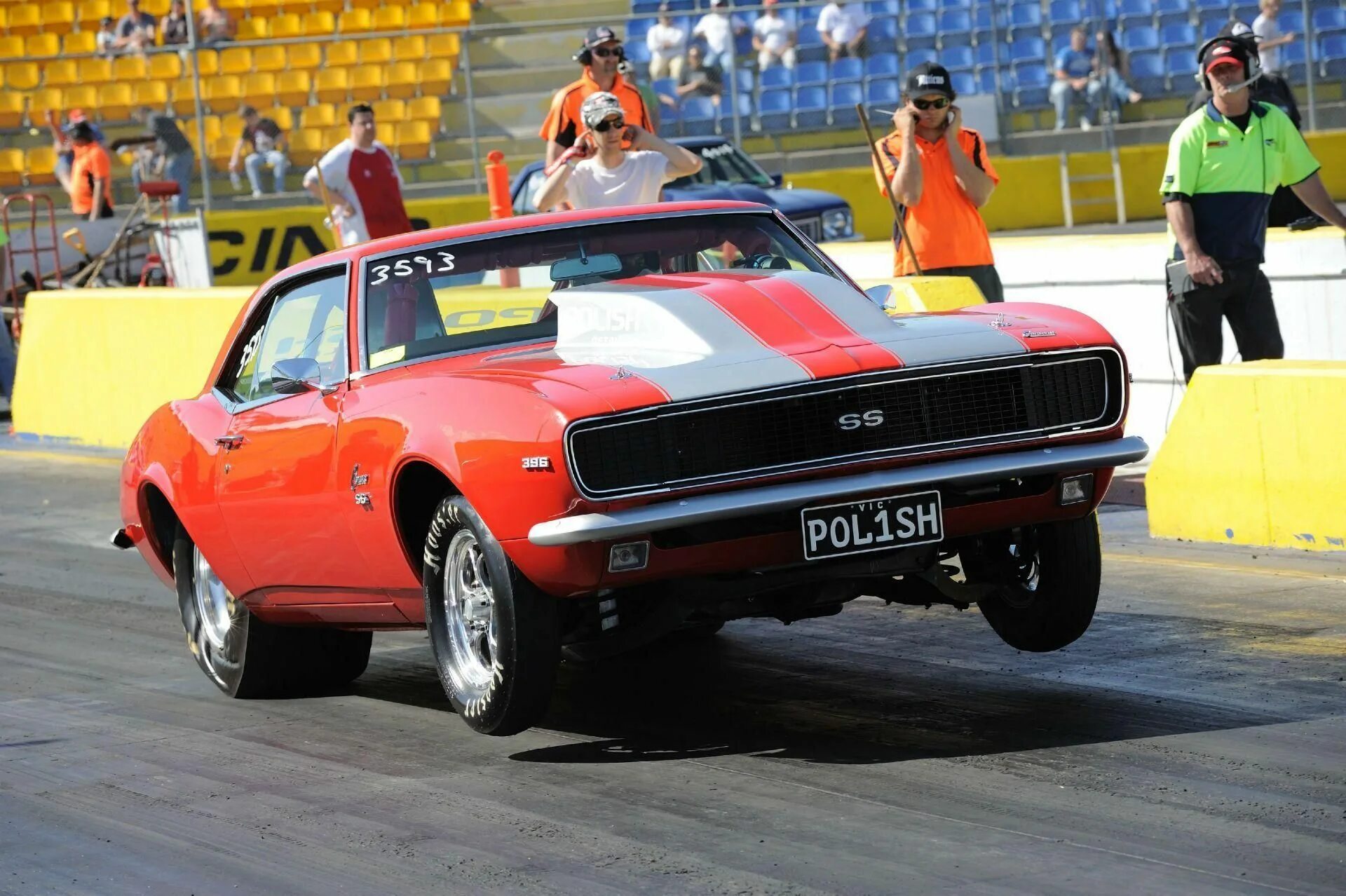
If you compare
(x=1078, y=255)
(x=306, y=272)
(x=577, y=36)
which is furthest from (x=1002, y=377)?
(x=577, y=36)

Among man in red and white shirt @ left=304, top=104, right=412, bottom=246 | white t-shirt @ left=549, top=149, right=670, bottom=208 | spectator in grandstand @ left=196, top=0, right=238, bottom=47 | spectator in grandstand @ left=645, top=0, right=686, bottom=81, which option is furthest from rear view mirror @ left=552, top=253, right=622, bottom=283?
spectator in grandstand @ left=196, top=0, right=238, bottom=47

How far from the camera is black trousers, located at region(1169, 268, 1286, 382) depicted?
9.91 m

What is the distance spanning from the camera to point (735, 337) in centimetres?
585

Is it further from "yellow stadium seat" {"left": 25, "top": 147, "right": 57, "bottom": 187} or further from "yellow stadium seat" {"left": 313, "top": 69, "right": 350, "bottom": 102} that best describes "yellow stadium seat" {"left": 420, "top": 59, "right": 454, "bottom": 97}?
"yellow stadium seat" {"left": 25, "top": 147, "right": 57, "bottom": 187}

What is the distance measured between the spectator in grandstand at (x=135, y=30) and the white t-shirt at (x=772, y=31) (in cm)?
847

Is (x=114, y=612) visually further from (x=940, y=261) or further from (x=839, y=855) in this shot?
(x=839, y=855)

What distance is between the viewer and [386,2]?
29906 mm

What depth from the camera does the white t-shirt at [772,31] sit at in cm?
2594

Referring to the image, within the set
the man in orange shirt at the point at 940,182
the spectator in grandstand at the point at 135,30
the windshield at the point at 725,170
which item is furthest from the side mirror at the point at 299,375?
the spectator in grandstand at the point at 135,30

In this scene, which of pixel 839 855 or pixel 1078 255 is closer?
pixel 839 855

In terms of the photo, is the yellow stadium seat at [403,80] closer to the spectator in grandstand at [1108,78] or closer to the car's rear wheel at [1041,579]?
the spectator in grandstand at [1108,78]

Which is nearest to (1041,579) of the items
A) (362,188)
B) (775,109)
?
(362,188)

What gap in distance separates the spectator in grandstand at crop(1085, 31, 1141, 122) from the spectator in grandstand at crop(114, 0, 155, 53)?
12.4 metres

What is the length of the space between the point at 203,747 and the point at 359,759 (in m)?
0.59
